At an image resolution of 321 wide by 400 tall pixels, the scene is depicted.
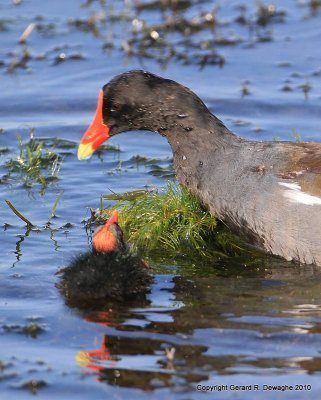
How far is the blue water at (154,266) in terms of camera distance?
5.60m

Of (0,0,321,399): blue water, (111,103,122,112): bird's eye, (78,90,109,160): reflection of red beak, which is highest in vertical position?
(111,103,122,112): bird's eye

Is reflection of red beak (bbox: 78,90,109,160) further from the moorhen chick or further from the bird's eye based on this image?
the moorhen chick

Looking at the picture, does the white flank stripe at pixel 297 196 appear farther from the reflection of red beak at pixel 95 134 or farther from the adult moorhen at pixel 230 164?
the reflection of red beak at pixel 95 134

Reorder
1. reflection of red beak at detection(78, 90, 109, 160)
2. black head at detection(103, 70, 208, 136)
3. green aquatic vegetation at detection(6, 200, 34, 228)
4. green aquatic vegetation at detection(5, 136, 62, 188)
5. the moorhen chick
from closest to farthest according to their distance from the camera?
the moorhen chick < black head at detection(103, 70, 208, 136) < reflection of red beak at detection(78, 90, 109, 160) < green aquatic vegetation at detection(6, 200, 34, 228) < green aquatic vegetation at detection(5, 136, 62, 188)

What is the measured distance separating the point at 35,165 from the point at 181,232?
1949mm

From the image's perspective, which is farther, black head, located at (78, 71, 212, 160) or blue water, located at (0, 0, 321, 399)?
black head, located at (78, 71, 212, 160)

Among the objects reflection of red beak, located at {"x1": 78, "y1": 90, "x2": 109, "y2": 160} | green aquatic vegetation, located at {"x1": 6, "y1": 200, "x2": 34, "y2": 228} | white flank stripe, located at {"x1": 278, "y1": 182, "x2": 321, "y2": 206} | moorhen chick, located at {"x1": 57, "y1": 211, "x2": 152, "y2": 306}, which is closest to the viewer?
moorhen chick, located at {"x1": 57, "y1": 211, "x2": 152, "y2": 306}

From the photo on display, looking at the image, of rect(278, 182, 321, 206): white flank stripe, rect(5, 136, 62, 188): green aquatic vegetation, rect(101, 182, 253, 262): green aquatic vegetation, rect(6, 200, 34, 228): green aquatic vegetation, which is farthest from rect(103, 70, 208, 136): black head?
rect(5, 136, 62, 188): green aquatic vegetation

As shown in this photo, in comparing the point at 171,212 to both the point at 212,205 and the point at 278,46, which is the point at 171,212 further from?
the point at 278,46

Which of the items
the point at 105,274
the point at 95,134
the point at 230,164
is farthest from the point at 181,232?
the point at 105,274

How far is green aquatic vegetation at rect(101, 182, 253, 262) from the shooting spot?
745cm

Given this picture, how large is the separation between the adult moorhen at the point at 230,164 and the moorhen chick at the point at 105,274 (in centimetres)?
82

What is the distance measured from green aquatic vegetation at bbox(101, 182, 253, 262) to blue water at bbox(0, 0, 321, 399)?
0.29m

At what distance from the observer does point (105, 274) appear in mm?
6484
